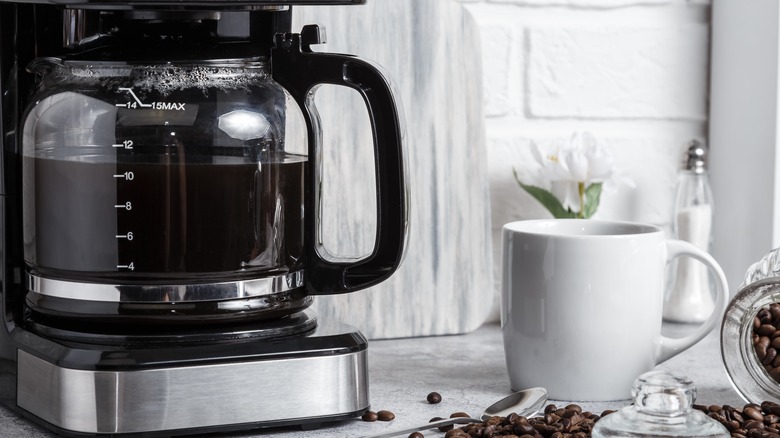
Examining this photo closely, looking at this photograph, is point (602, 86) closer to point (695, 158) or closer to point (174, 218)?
point (695, 158)

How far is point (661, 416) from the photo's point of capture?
624 millimetres

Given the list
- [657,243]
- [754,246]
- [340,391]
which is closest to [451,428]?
[340,391]

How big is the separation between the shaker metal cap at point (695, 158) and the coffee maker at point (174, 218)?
45 centimetres

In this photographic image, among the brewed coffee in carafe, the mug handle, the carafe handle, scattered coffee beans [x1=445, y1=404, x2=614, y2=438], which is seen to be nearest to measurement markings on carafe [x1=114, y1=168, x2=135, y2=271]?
the brewed coffee in carafe

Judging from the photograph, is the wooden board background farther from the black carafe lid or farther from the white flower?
the black carafe lid

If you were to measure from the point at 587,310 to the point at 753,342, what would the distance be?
0.40 ft

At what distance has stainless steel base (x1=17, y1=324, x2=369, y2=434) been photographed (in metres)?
0.66

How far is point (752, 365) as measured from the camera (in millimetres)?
773

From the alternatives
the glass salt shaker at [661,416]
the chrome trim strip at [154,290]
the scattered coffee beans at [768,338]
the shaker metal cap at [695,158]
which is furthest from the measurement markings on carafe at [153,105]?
the shaker metal cap at [695,158]

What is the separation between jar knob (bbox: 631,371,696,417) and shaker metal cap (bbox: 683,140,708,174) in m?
0.47

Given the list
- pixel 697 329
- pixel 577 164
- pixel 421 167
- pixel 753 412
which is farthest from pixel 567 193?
pixel 753 412

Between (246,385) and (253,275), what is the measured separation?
0.24 ft

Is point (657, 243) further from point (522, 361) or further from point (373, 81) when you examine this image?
point (373, 81)

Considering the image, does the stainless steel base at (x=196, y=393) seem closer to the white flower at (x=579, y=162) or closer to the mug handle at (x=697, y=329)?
the mug handle at (x=697, y=329)
